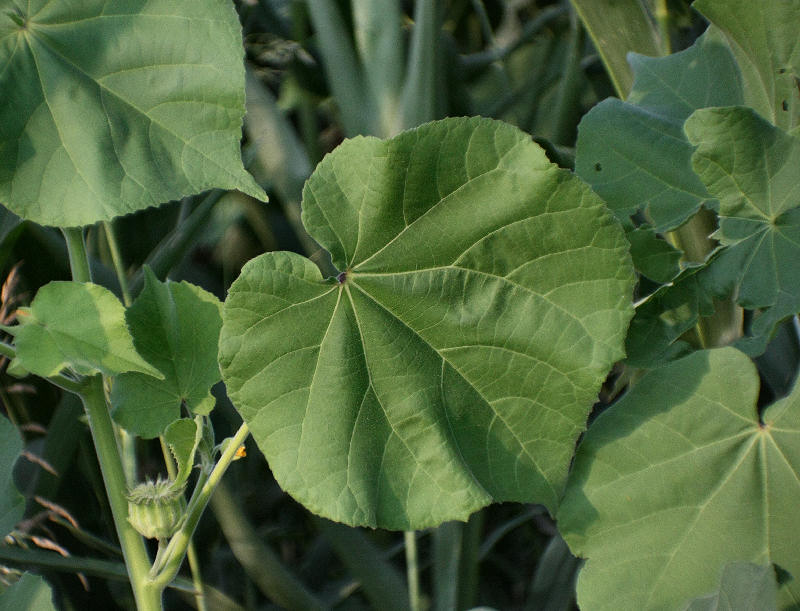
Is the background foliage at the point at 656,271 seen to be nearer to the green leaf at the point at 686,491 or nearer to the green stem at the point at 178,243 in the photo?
the green leaf at the point at 686,491

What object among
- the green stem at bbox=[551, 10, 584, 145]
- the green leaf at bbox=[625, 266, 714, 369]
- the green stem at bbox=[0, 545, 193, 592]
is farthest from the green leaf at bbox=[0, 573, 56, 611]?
the green stem at bbox=[551, 10, 584, 145]

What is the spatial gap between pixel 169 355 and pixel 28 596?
147 mm

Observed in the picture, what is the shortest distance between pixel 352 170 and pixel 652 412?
0.65 feet

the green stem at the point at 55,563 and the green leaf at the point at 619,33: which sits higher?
the green leaf at the point at 619,33

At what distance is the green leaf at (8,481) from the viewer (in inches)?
18.0

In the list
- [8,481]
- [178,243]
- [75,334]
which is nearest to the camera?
[75,334]

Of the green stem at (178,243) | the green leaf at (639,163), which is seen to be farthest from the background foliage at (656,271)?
the green stem at (178,243)

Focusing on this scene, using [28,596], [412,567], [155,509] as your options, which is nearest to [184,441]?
[155,509]

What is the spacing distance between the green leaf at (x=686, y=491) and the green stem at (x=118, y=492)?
215mm

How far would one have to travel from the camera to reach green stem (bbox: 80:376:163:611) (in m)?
0.38

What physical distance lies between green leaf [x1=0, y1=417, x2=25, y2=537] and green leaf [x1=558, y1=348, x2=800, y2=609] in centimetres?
33

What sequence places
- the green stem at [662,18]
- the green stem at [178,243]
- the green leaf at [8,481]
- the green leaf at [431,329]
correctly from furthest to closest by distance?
1. the green stem at [178,243]
2. the green stem at [662,18]
3. the green leaf at [8,481]
4. the green leaf at [431,329]

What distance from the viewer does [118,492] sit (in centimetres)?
39

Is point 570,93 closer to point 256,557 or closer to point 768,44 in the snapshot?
point 768,44
